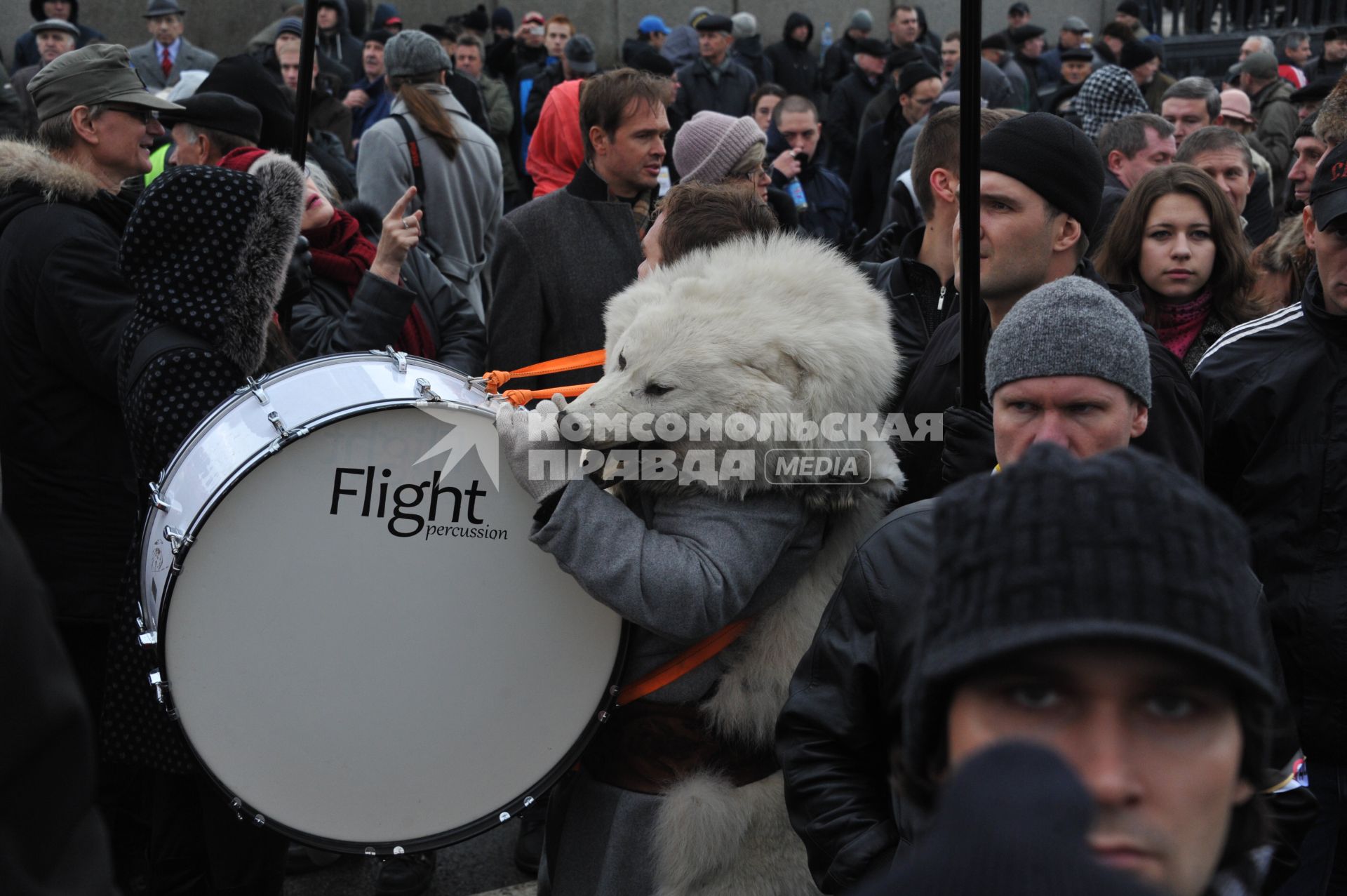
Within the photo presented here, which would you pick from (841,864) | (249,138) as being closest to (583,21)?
(249,138)

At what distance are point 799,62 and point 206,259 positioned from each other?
11173 millimetres

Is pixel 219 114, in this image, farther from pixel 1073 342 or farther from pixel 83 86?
pixel 1073 342

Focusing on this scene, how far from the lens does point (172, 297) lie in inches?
118

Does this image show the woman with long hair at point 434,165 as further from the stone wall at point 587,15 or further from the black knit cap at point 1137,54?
the stone wall at point 587,15

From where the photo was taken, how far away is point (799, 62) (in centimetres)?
1337

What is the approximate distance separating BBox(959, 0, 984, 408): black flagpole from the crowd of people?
25 mm

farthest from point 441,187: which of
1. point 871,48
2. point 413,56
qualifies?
point 871,48

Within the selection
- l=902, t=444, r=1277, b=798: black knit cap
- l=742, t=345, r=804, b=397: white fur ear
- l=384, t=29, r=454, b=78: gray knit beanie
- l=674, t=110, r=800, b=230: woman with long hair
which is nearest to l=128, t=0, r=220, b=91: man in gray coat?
l=384, t=29, r=454, b=78: gray knit beanie

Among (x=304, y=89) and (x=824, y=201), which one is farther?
(x=824, y=201)

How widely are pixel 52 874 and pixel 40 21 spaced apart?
462 inches

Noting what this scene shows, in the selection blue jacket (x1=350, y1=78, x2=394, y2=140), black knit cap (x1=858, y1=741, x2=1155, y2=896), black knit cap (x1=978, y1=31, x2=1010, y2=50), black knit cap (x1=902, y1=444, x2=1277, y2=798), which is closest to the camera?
black knit cap (x1=858, y1=741, x2=1155, y2=896)

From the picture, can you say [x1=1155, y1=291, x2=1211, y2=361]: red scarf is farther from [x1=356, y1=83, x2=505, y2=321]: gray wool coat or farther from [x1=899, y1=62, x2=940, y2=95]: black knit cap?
[x1=899, y1=62, x2=940, y2=95]: black knit cap

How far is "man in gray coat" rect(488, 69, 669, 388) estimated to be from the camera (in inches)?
160

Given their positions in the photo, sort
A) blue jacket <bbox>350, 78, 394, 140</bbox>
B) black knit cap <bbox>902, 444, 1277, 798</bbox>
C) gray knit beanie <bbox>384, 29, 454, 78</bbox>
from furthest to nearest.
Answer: blue jacket <bbox>350, 78, 394, 140</bbox>, gray knit beanie <bbox>384, 29, 454, 78</bbox>, black knit cap <bbox>902, 444, 1277, 798</bbox>
